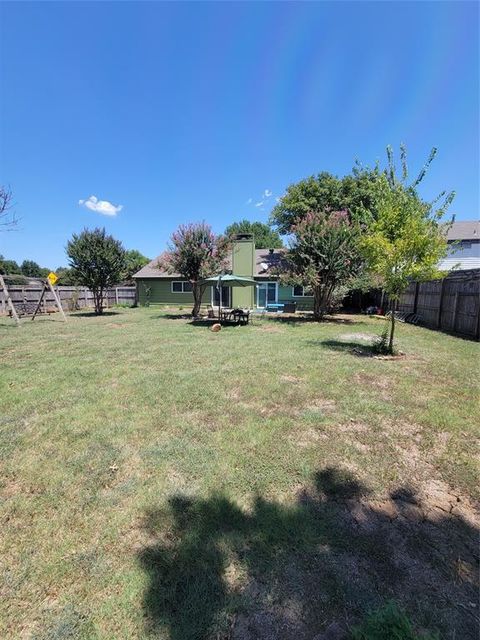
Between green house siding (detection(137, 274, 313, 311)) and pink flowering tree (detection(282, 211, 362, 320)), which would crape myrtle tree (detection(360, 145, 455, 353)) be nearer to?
pink flowering tree (detection(282, 211, 362, 320))

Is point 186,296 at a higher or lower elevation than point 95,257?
lower

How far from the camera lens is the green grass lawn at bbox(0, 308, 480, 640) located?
1.79 metres

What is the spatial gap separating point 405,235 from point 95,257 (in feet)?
52.3

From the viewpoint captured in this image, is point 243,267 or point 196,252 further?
point 243,267

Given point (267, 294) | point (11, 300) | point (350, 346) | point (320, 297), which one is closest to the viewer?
point (350, 346)

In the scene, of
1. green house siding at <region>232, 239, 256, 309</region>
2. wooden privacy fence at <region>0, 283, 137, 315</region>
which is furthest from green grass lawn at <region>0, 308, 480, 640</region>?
green house siding at <region>232, 239, 256, 309</region>

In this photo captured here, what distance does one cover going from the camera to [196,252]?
51.6 ft

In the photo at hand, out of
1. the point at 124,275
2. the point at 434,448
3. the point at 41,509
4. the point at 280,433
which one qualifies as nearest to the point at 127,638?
the point at 41,509

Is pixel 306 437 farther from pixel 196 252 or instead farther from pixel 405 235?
pixel 196 252

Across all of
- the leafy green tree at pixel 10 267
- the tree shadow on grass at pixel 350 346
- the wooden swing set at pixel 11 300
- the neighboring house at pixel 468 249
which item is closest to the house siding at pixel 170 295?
the wooden swing set at pixel 11 300

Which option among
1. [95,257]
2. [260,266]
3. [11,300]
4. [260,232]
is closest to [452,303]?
[260,266]

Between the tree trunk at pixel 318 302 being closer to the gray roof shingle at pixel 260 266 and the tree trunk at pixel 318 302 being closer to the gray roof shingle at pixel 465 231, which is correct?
the gray roof shingle at pixel 260 266

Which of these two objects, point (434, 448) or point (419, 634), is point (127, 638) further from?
point (434, 448)

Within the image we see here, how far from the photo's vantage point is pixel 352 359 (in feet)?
23.4
